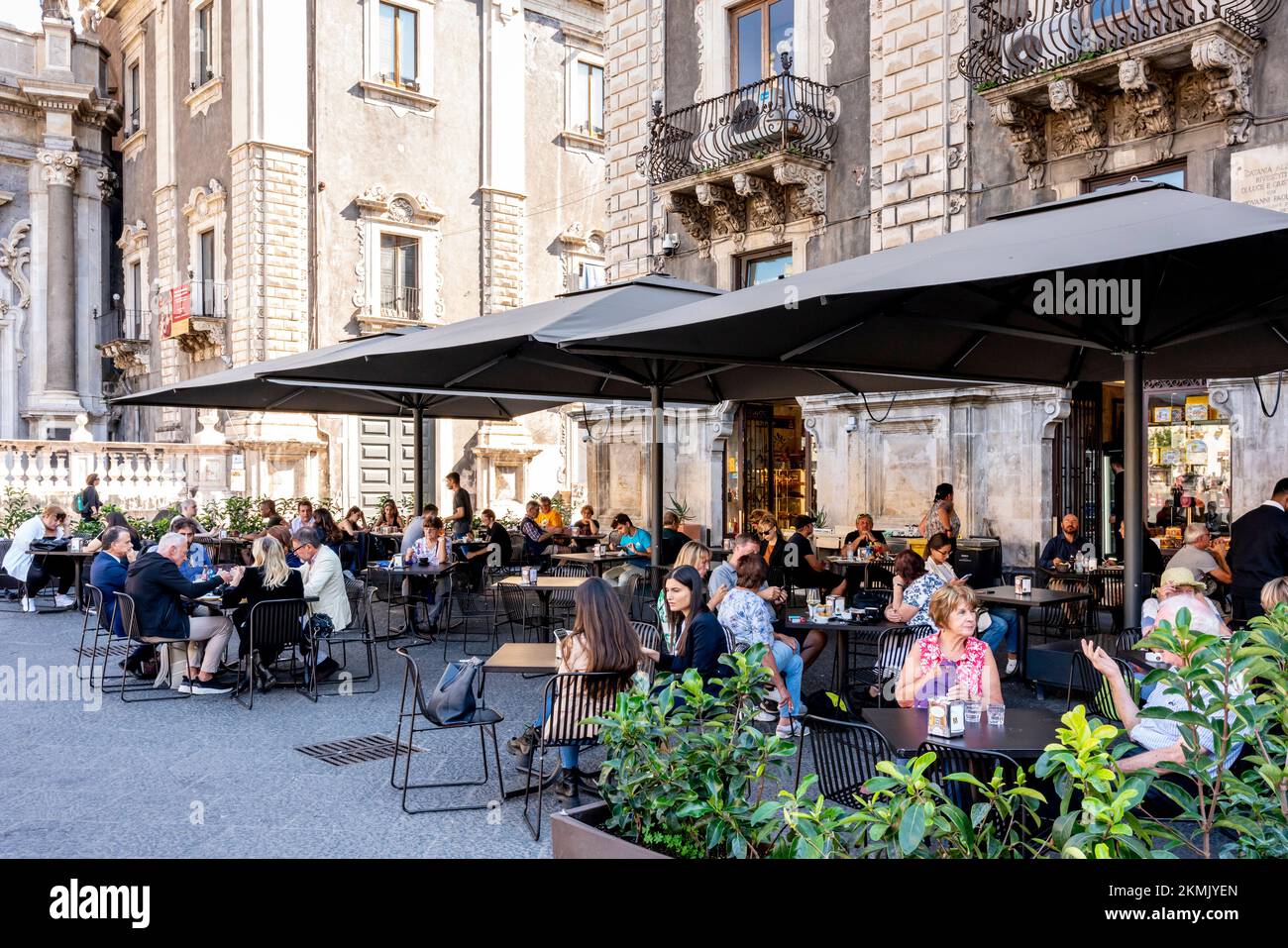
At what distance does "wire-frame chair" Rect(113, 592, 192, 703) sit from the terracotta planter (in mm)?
5782

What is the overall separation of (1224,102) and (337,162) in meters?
19.2

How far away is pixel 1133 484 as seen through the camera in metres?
6.52

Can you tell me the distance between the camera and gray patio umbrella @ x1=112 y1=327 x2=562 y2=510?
10.6m

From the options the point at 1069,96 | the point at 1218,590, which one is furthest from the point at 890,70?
the point at 1218,590

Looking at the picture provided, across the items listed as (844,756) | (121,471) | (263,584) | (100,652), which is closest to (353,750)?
(263,584)

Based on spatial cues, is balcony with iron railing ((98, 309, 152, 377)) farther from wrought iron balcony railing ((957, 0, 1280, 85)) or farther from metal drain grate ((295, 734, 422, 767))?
metal drain grate ((295, 734, 422, 767))

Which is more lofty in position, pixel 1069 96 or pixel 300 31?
pixel 300 31

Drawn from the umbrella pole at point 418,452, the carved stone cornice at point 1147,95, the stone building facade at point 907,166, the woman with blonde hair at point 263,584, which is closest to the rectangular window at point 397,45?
the stone building facade at point 907,166

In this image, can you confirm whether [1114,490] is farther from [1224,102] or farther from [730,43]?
[730,43]

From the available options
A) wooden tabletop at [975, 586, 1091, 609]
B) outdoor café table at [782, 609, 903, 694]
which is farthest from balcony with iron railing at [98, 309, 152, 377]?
wooden tabletop at [975, 586, 1091, 609]

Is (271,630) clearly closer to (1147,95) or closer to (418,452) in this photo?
(418,452)

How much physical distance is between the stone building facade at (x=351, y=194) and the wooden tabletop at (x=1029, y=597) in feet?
59.5

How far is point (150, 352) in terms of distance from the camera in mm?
28078

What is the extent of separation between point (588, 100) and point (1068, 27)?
62.6 ft
